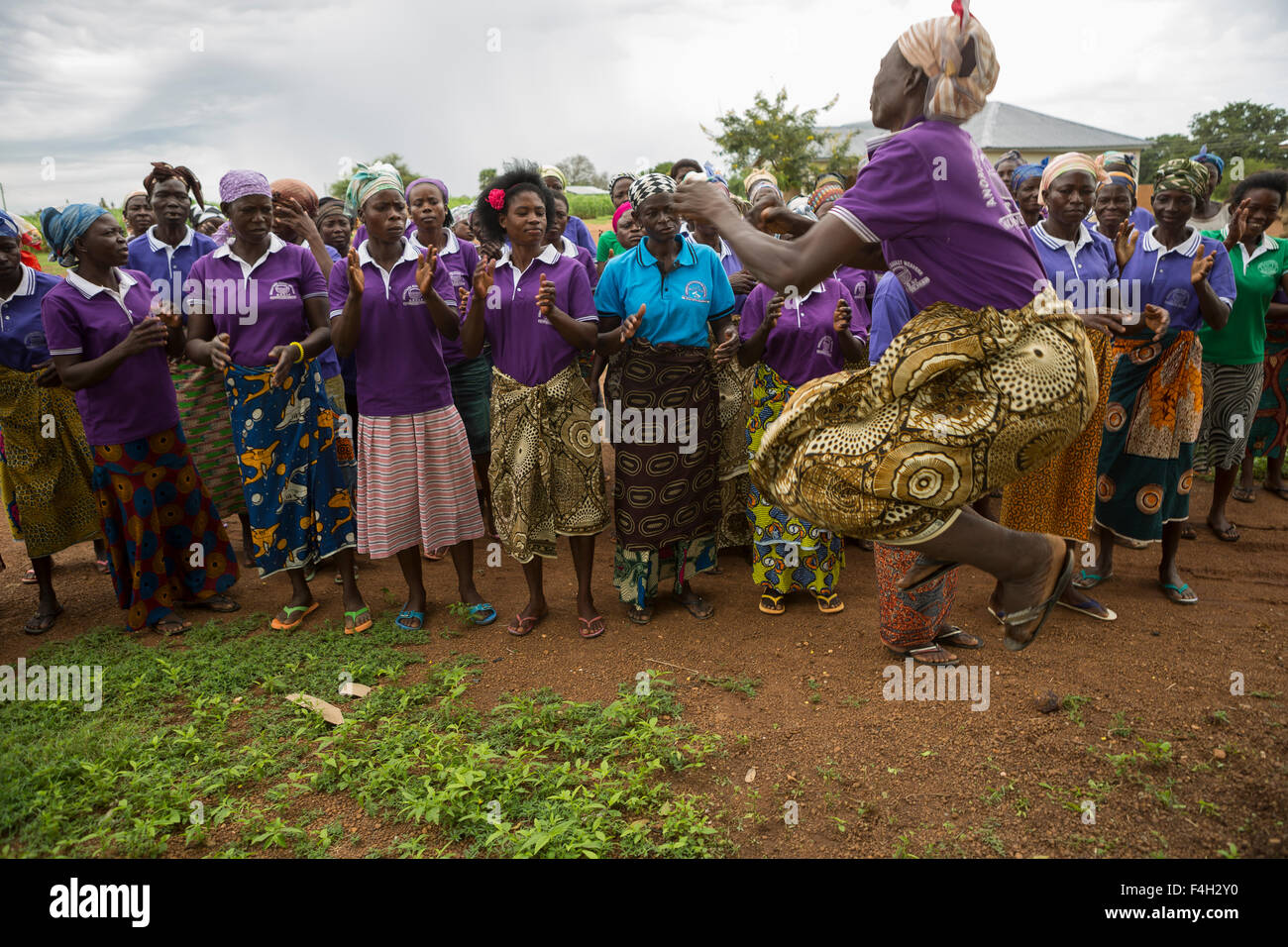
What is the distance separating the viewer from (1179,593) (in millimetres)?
4668

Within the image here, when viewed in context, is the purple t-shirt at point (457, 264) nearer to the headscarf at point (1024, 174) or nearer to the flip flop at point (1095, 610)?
the headscarf at point (1024, 174)

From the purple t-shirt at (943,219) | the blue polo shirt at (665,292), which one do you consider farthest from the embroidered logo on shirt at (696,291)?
the purple t-shirt at (943,219)

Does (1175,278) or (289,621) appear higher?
(1175,278)

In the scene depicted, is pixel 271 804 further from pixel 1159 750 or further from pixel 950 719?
pixel 1159 750

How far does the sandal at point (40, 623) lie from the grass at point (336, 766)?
1.14 m

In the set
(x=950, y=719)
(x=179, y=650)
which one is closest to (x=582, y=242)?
(x=179, y=650)

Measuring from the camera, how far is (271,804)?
9.98 ft

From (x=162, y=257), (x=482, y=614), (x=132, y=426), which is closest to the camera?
(x=132, y=426)

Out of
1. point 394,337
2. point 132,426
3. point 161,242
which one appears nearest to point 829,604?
point 394,337

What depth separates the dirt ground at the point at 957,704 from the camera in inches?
110

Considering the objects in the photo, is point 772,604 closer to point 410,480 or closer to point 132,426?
point 410,480

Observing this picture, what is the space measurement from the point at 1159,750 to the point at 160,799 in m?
4.04

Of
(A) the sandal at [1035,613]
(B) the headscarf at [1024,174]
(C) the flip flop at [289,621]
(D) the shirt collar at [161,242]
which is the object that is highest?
(B) the headscarf at [1024,174]

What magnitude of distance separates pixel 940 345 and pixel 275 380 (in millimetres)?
3590
